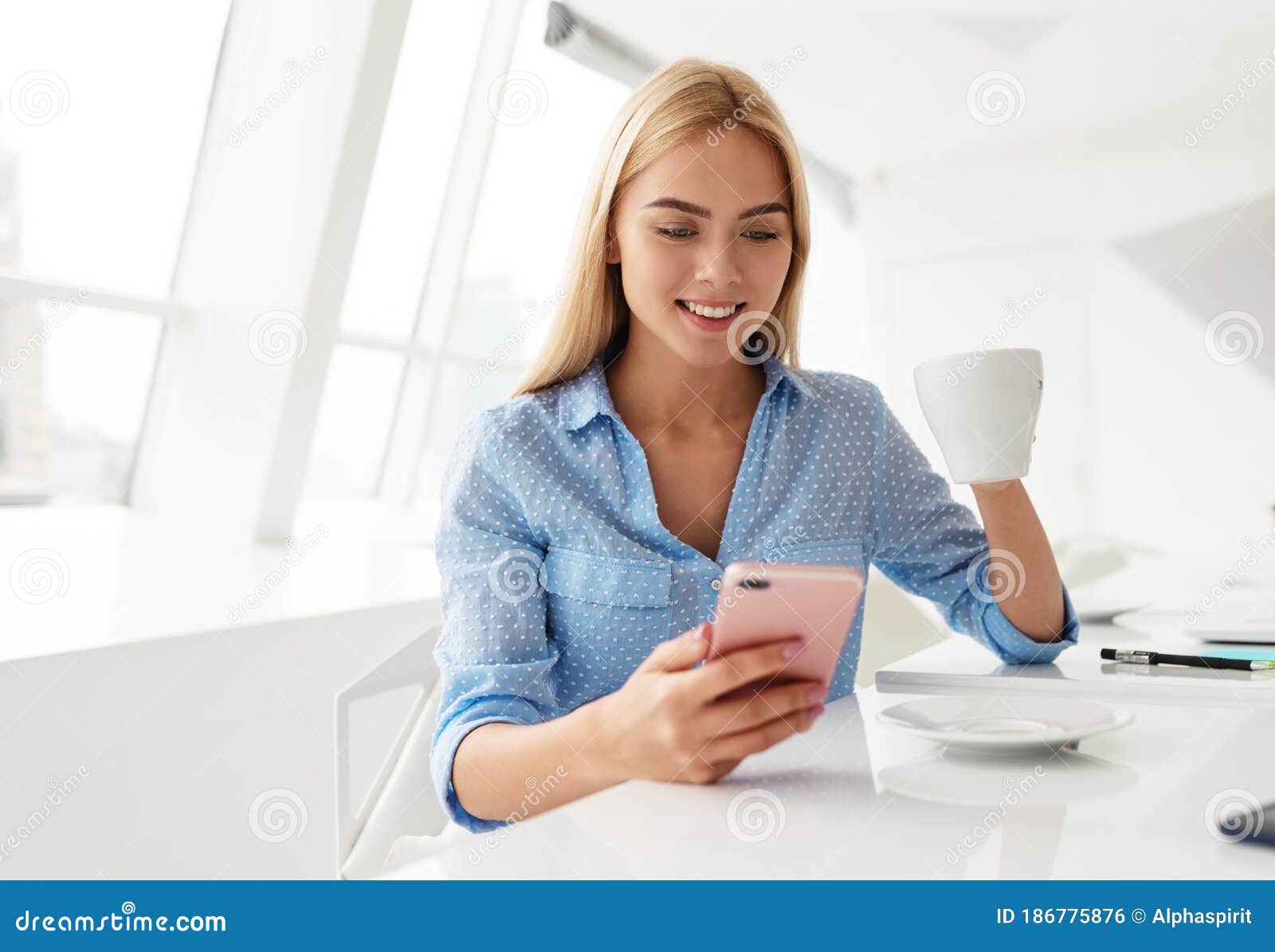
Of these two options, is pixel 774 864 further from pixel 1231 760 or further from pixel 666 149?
pixel 666 149

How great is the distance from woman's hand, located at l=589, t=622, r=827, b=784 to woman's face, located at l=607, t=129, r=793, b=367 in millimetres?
611

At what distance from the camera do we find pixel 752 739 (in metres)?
0.82

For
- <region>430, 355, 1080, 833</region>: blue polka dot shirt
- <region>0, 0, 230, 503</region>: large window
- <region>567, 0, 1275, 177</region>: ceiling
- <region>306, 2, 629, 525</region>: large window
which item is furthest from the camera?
<region>567, 0, 1275, 177</region>: ceiling

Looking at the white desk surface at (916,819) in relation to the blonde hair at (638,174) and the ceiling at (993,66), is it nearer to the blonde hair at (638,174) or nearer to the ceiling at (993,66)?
the blonde hair at (638,174)

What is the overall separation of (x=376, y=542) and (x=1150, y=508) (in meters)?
5.17

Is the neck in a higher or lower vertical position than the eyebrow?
lower

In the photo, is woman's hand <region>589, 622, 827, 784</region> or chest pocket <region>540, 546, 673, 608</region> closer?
woman's hand <region>589, 622, 827, 784</region>

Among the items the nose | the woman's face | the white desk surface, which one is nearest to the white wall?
the woman's face

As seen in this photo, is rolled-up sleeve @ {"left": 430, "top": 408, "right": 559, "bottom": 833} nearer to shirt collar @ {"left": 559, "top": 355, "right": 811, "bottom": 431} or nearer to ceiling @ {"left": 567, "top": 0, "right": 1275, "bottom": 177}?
shirt collar @ {"left": 559, "top": 355, "right": 811, "bottom": 431}

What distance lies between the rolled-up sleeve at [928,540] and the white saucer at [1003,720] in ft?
1.11

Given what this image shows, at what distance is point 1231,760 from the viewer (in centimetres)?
85

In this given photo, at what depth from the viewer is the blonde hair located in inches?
53.8

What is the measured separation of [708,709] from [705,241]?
70cm

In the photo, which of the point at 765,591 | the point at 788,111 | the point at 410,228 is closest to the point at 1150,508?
the point at 788,111
